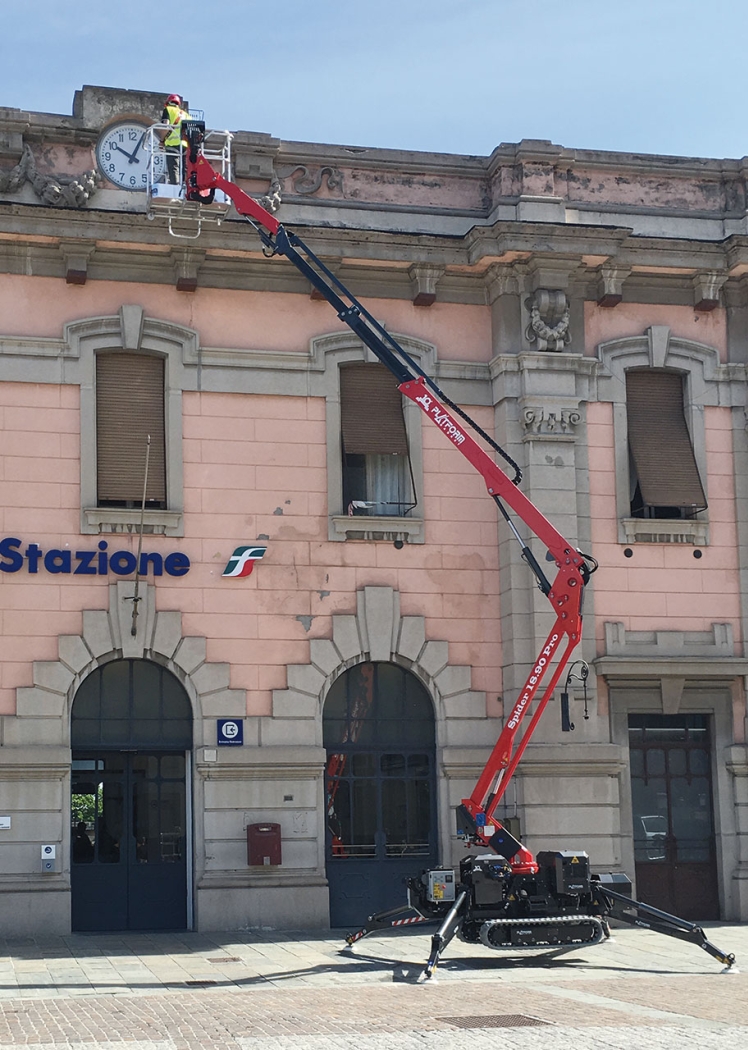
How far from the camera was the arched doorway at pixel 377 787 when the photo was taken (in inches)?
898

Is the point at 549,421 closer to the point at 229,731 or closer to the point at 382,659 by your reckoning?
the point at 382,659

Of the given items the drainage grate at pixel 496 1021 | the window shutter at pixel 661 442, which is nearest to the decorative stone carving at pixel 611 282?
the window shutter at pixel 661 442

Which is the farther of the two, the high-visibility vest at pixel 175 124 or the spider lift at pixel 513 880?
the high-visibility vest at pixel 175 124

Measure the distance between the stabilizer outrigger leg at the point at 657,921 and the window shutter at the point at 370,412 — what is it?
7814 millimetres

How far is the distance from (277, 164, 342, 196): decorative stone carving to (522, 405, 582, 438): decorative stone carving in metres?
4.76

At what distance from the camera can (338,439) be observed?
932 inches

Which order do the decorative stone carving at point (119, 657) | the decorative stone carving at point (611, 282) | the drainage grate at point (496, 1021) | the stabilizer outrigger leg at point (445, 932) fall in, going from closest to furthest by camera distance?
1. the drainage grate at point (496, 1021)
2. the stabilizer outrigger leg at point (445, 932)
3. the decorative stone carving at point (119, 657)
4. the decorative stone carving at point (611, 282)

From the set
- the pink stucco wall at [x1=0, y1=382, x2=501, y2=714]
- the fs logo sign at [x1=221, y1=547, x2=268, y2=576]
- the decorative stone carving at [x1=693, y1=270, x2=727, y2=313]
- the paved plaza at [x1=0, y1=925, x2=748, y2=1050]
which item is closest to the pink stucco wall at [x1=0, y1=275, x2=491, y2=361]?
the pink stucco wall at [x1=0, y1=382, x2=501, y2=714]

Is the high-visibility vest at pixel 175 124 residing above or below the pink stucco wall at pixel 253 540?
above

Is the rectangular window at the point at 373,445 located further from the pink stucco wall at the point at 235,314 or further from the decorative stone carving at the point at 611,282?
the decorative stone carving at the point at 611,282

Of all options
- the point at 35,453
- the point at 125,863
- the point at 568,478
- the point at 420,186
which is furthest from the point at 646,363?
the point at 125,863

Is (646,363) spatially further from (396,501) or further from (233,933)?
(233,933)

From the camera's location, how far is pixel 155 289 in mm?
23328

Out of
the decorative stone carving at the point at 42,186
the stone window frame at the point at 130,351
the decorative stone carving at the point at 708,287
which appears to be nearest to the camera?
the stone window frame at the point at 130,351
